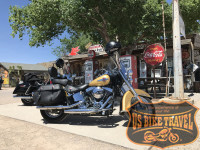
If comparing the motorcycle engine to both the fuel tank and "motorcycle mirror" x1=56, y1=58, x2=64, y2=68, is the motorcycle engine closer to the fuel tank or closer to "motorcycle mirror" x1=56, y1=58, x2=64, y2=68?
the fuel tank

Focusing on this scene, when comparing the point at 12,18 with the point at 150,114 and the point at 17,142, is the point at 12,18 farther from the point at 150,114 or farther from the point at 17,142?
the point at 150,114

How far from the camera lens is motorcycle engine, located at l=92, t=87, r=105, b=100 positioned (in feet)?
12.7

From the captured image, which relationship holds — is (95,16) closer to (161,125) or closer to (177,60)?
(177,60)

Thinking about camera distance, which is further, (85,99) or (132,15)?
(132,15)

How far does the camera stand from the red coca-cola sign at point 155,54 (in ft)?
25.4

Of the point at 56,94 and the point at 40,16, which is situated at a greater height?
the point at 40,16

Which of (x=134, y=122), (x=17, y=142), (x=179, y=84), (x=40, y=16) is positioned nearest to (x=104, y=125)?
(x=134, y=122)

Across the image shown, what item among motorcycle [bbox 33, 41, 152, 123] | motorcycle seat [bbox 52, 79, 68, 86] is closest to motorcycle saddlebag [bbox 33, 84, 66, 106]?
motorcycle [bbox 33, 41, 152, 123]

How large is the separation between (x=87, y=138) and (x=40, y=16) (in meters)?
8.53

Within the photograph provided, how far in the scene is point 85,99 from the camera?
405 cm

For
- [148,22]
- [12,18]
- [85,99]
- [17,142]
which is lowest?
[17,142]

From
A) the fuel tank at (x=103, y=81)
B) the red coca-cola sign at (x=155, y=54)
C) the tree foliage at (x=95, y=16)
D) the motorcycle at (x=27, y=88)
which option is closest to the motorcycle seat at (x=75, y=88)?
the fuel tank at (x=103, y=81)

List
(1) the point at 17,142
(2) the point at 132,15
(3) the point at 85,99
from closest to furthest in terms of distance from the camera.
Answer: (1) the point at 17,142 < (3) the point at 85,99 < (2) the point at 132,15

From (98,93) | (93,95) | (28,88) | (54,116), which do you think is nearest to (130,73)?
(98,93)
